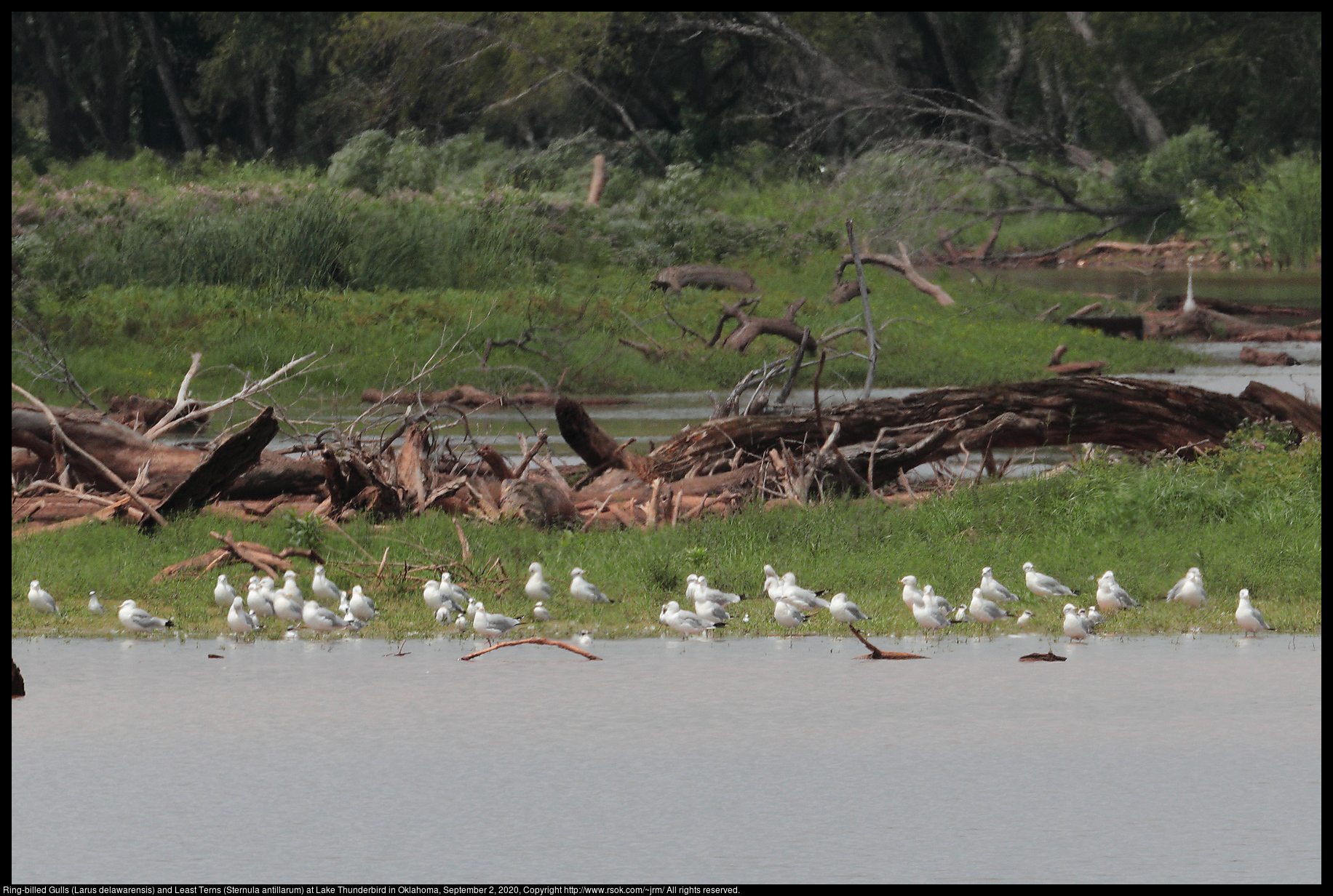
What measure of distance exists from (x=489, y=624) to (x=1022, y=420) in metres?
6.02

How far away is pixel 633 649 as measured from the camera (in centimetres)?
988

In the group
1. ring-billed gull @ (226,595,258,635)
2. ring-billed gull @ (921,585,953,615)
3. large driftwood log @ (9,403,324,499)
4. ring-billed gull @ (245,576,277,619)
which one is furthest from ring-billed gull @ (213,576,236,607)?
ring-billed gull @ (921,585,953,615)

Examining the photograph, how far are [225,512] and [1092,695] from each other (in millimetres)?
6664

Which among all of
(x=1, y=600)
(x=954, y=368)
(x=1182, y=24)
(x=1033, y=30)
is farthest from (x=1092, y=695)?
A: (x=1033, y=30)

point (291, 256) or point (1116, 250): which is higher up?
point (291, 256)

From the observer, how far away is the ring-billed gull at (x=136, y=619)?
392 inches

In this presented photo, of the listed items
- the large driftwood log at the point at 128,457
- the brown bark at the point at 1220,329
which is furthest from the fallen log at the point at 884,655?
the brown bark at the point at 1220,329

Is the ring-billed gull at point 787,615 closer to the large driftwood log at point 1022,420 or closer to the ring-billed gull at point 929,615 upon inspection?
the ring-billed gull at point 929,615

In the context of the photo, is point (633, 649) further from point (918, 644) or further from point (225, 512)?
point (225, 512)

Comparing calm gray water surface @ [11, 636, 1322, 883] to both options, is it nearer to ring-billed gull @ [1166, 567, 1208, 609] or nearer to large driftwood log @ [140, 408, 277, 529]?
ring-billed gull @ [1166, 567, 1208, 609]

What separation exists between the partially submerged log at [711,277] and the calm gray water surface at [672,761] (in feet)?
71.2

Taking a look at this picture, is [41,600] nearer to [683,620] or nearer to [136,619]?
[136,619]

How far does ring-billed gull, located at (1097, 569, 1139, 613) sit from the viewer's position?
33.9 ft

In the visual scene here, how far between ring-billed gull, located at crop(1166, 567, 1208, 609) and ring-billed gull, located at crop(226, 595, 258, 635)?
16.8ft
